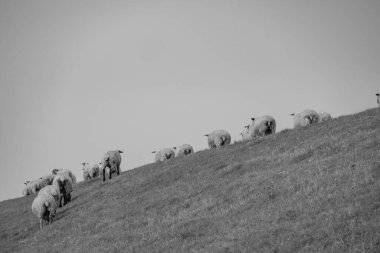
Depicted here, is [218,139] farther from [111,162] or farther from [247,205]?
[247,205]

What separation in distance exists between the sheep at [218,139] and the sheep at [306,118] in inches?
306

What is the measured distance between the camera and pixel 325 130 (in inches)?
1041

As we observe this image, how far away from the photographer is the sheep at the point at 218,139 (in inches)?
1640

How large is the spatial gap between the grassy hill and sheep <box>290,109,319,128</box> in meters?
7.52

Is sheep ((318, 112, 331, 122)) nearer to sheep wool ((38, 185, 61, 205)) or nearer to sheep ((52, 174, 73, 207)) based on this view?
sheep ((52, 174, 73, 207))

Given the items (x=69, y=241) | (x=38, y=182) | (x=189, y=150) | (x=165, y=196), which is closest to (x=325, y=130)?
(x=165, y=196)

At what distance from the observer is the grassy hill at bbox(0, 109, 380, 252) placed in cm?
1110

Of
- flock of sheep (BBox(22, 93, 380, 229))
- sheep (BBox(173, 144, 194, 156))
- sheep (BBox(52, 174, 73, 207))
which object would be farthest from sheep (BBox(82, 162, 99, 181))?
sheep (BBox(52, 174, 73, 207))

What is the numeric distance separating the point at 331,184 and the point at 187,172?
14234 millimetres

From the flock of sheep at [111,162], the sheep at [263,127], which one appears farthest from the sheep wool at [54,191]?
the sheep at [263,127]

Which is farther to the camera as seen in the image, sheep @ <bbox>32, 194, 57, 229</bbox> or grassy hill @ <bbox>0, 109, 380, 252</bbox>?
sheep @ <bbox>32, 194, 57, 229</bbox>

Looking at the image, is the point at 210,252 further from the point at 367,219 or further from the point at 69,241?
the point at 69,241

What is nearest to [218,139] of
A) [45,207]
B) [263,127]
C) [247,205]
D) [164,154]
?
[263,127]

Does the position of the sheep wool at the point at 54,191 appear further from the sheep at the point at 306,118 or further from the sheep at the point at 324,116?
the sheep at the point at 324,116
